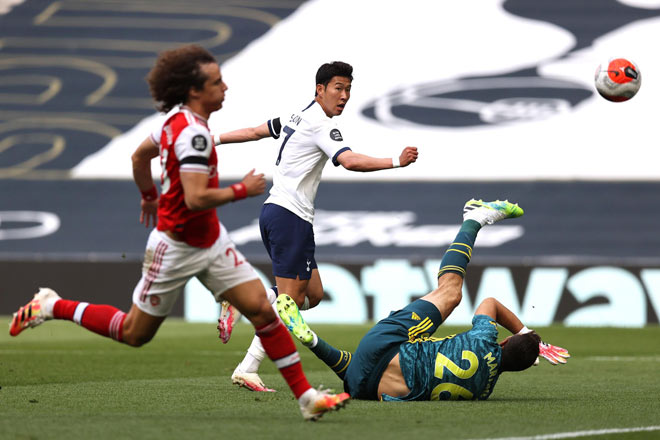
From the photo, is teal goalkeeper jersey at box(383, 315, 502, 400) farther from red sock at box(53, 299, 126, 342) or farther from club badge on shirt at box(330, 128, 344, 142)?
red sock at box(53, 299, 126, 342)

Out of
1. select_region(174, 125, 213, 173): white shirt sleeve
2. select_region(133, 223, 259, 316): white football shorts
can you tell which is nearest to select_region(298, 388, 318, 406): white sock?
select_region(133, 223, 259, 316): white football shorts

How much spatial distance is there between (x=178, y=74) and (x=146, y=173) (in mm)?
913

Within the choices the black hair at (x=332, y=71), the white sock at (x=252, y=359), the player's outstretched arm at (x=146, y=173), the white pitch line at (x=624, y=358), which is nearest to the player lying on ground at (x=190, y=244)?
the player's outstretched arm at (x=146, y=173)

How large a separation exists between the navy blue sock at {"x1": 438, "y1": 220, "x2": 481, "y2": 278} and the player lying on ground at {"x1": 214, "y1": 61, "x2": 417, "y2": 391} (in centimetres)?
80

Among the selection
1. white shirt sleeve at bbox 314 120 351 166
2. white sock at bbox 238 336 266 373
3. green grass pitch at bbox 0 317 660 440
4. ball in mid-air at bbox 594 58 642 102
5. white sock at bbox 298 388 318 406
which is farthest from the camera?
ball in mid-air at bbox 594 58 642 102

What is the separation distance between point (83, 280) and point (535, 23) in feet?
38.1

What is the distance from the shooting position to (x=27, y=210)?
70.0ft

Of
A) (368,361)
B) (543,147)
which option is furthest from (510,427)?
(543,147)

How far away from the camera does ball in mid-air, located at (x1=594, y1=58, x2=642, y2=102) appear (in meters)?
9.02

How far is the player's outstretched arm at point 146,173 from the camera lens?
6195mm

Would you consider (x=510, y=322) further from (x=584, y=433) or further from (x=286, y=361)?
Result: (x=286, y=361)

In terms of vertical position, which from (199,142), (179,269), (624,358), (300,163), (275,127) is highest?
(199,142)

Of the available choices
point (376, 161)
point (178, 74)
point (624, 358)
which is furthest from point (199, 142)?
point (624, 358)

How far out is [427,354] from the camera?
22.1ft
